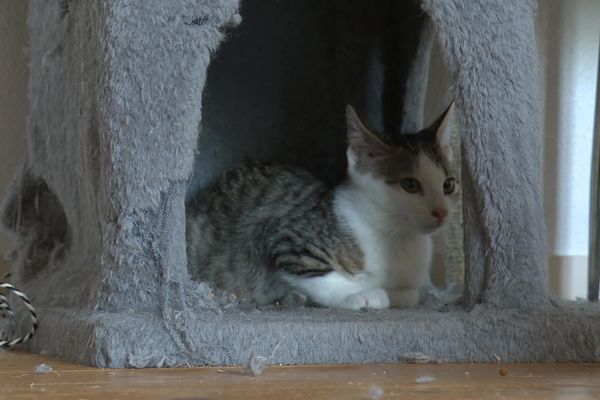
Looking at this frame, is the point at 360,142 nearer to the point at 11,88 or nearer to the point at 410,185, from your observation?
the point at 410,185

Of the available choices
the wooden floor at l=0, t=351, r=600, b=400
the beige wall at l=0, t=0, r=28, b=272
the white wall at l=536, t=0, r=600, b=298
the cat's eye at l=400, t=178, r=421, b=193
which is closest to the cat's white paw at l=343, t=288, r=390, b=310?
the cat's eye at l=400, t=178, r=421, b=193

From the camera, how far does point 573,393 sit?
99 cm

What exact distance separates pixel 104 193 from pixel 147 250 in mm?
122

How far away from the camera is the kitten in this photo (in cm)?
165

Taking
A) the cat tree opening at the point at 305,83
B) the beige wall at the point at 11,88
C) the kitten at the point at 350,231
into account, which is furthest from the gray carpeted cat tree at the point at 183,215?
the beige wall at the point at 11,88

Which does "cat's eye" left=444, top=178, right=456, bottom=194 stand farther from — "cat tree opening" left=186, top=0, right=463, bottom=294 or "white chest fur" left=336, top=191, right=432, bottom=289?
"cat tree opening" left=186, top=0, right=463, bottom=294

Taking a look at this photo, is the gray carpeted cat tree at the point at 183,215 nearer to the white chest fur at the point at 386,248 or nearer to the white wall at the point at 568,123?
the white chest fur at the point at 386,248

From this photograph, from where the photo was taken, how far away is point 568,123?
2.42m

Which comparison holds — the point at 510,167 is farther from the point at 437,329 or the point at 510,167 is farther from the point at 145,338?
the point at 145,338

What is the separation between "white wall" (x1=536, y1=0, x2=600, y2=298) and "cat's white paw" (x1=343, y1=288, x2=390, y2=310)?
1015mm

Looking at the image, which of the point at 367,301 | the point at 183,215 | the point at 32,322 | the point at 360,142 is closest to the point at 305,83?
the point at 360,142

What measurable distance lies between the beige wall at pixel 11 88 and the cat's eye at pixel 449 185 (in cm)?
121

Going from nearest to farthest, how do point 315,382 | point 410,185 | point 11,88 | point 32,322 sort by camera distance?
point 315,382
point 32,322
point 410,185
point 11,88

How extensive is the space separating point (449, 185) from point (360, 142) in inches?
8.8
